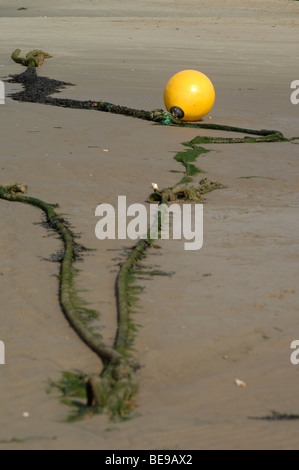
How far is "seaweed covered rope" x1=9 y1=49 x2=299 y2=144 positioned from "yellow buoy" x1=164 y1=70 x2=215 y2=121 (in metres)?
0.15

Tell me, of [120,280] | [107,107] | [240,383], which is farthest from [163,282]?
[107,107]

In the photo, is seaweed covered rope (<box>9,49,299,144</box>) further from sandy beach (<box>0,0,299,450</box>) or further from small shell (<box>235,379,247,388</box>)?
small shell (<box>235,379,247,388</box>)

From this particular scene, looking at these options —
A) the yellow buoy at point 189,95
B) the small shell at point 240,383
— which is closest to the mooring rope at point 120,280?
the yellow buoy at point 189,95

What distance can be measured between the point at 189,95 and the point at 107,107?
4.53 feet

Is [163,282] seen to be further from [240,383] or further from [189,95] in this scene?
[189,95]

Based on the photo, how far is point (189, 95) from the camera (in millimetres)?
10891

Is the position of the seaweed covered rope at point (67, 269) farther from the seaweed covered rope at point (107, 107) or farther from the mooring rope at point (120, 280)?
the seaweed covered rope at point (107, 107)

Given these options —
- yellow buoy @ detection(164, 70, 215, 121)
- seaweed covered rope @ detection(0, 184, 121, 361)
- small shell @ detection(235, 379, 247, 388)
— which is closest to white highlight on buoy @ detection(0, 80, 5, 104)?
yellow buoy @ detection(164, 70, 215, 121)

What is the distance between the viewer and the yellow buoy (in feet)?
35.7

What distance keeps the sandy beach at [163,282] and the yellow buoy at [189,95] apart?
1.67 feet

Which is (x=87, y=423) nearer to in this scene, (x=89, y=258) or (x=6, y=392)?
(x=6, y=392)

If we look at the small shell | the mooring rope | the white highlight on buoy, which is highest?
the white highlight on buoy
